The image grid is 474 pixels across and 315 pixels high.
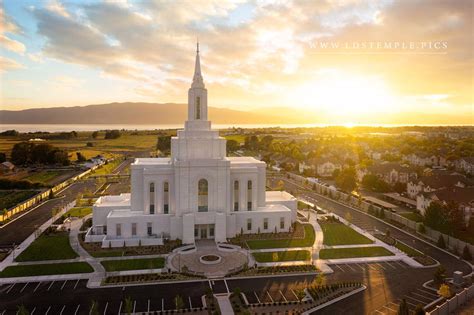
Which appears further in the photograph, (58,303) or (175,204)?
(175,204)

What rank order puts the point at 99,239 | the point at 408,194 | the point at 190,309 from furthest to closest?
the point at 408,194 → the point at 99,239 → the point at 190,309

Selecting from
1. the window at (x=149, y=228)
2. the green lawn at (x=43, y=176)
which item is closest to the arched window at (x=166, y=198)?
the window at (x=149, y=228)

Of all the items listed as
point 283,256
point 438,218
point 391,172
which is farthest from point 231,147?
point 283,256

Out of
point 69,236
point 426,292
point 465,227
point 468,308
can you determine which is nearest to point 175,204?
point 69,236

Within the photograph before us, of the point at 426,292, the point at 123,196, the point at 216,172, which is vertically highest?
the point at 216,172

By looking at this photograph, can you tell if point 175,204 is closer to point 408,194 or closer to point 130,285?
point 130,285

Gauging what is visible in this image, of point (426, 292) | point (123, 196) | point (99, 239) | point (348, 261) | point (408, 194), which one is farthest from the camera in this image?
point (408, 194)
